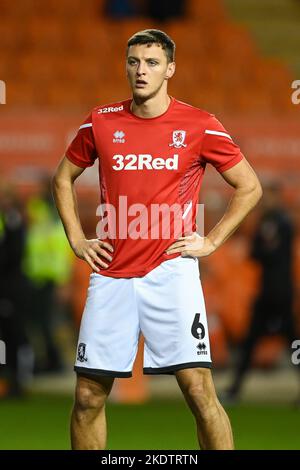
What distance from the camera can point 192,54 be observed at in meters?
17.0

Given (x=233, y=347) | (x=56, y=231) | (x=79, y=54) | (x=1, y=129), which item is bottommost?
(x=233, y=347)

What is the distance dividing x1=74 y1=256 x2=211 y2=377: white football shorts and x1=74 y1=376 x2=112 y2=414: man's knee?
0.21 feet

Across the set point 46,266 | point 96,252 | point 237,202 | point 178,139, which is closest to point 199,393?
point 96,252

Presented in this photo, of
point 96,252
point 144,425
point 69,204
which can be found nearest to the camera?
point 96,252

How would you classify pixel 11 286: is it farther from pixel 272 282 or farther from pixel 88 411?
pixel 88 411

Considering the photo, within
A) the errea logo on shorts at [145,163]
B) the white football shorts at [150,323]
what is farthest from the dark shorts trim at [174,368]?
the errea logo on shorts at [145,163]

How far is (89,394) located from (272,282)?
537cm

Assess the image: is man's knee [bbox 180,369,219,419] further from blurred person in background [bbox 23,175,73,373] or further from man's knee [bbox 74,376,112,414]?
blurred person in background [bbox 23,175,73,373]

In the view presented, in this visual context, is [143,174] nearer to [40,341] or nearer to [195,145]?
[195,145]

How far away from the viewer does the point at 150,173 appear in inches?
222

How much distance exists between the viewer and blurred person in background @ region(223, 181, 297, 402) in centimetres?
1064
